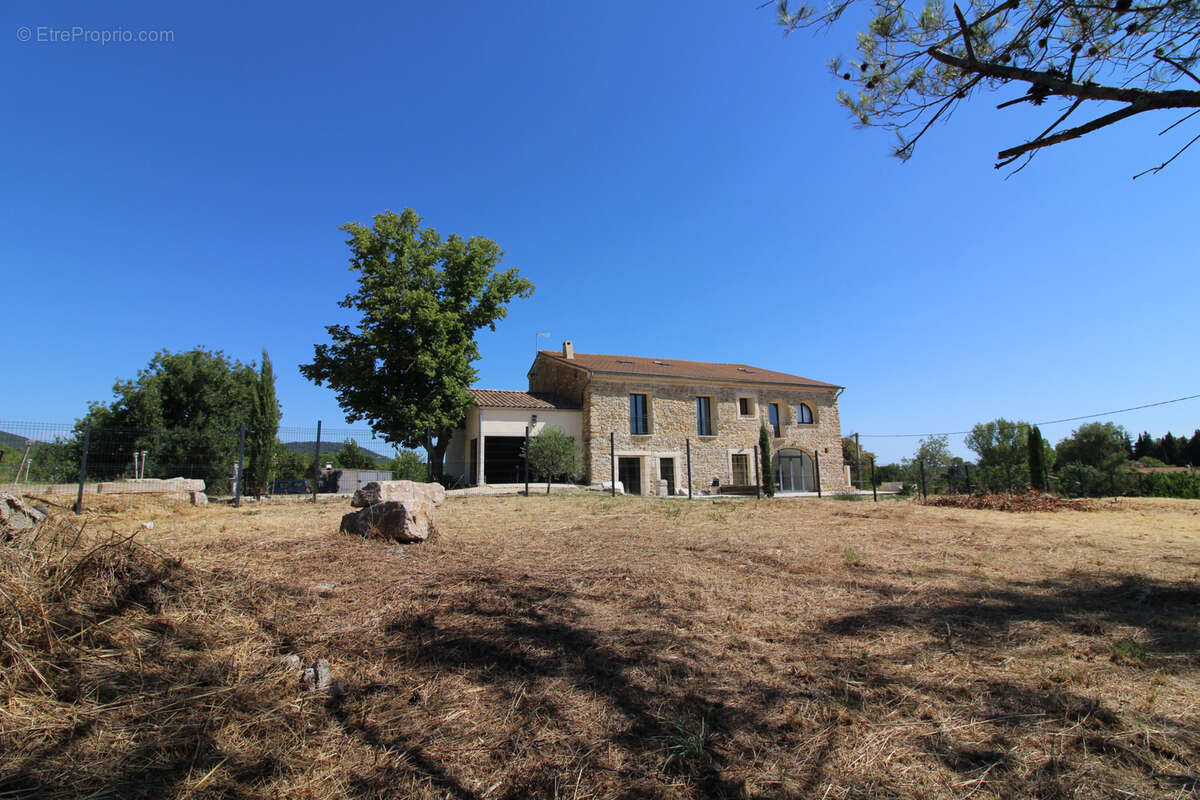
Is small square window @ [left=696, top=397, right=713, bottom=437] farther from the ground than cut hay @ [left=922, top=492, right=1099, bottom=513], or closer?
farther from the ground

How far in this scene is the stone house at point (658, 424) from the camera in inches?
833

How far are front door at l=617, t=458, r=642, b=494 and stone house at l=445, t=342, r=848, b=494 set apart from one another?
42mm

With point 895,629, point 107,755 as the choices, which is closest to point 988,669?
point 895,629

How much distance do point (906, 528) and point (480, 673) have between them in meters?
6.81

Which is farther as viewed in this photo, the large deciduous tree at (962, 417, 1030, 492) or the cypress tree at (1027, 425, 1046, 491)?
the large deciduous tree at (962, 417, 1030, 492)

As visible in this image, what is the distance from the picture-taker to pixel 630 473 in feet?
73.7

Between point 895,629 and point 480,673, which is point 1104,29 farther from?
point 480,673

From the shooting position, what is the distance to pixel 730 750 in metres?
1.99

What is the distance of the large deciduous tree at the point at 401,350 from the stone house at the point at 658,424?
187cm

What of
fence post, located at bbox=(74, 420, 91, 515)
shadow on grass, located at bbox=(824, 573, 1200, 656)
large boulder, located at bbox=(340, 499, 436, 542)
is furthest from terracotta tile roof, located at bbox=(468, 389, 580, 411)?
shadow on grass, located at bbox=(824, 573, 1200, 656)

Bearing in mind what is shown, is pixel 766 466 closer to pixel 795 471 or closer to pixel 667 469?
pixel 667 469

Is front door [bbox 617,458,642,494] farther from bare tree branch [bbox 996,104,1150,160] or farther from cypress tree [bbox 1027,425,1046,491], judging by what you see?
bare tree branch [bbox 996,104,1150,160]

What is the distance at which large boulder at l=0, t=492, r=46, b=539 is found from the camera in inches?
112

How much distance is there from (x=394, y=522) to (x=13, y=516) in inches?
102
